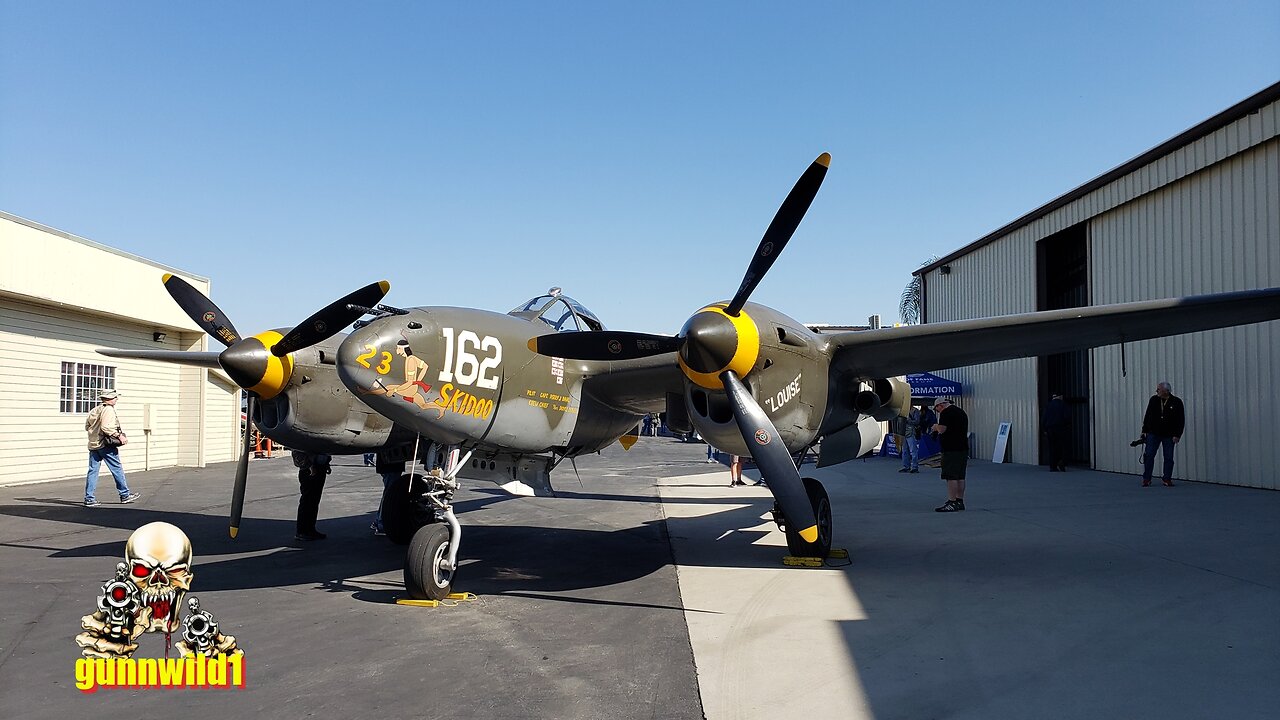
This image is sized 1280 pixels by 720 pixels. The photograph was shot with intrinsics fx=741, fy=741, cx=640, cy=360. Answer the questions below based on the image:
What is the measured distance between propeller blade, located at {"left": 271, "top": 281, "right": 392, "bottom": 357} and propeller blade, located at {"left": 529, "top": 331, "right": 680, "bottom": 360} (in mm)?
1594

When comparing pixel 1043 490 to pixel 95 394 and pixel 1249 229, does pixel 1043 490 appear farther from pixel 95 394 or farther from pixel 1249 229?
pixel 95 394

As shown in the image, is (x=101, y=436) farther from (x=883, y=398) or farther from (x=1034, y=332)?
(x=1034, y=332)

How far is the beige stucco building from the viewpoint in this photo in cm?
1717

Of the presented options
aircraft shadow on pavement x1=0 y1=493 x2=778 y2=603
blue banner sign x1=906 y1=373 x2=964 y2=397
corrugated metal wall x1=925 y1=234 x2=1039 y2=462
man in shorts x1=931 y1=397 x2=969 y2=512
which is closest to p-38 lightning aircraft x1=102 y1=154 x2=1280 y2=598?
aircraft shadow on pavement x1=0 y1=493 x2=778 y2=603

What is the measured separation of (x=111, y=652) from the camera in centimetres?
508

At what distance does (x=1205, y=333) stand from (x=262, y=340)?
16.9 m

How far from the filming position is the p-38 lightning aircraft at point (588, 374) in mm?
6801

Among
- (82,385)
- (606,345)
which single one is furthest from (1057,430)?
(82,385)

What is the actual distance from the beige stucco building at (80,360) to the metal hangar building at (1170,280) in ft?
71.5

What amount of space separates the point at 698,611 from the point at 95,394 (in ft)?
65.9

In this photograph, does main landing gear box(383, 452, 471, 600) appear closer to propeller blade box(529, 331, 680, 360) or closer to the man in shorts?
propeller blade box(529, 331, 680, 360)

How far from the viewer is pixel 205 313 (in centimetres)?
895

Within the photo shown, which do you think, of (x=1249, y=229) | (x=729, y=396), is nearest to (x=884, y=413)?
Result: (x=729, y=396)

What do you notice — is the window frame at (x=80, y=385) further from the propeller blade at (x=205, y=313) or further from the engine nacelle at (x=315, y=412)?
the engine nacelle at (x=315, y=412)
